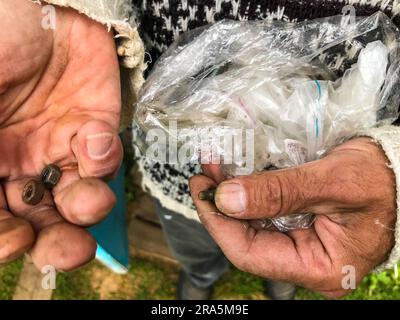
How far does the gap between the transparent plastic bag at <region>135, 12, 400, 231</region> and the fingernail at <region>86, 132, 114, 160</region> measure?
0.16m

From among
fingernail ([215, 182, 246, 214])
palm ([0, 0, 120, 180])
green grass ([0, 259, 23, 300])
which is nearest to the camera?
fingernail ([215, 182, 246, 214])

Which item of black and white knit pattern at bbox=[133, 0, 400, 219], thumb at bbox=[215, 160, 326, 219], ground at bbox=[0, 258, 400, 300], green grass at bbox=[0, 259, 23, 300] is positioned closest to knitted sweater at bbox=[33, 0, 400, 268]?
black and white knit pattern at bbox=[133, 0, 400, 219]

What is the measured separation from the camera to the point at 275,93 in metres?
0.89

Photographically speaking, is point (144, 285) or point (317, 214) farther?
point (144, 285)

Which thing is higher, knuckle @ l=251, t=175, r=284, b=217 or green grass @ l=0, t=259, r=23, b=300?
knuckle @ l=251, t=175, r=284, b=217

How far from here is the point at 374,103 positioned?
860 mm

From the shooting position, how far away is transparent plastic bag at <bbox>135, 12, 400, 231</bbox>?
852mm

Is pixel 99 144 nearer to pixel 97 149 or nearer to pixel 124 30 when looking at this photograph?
pixel 97 149

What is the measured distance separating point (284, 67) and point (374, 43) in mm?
173

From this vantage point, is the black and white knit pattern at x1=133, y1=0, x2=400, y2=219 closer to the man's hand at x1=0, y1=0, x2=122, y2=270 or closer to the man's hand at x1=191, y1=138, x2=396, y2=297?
the man's hand at x1=0, y1=0, x2=122, y2=270

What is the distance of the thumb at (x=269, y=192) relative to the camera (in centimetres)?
71

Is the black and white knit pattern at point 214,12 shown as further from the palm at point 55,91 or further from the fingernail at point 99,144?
the fingernail at point 99,144

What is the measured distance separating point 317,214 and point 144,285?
4.17ft

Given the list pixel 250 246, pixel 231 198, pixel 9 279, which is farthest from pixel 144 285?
pixel 231 198
